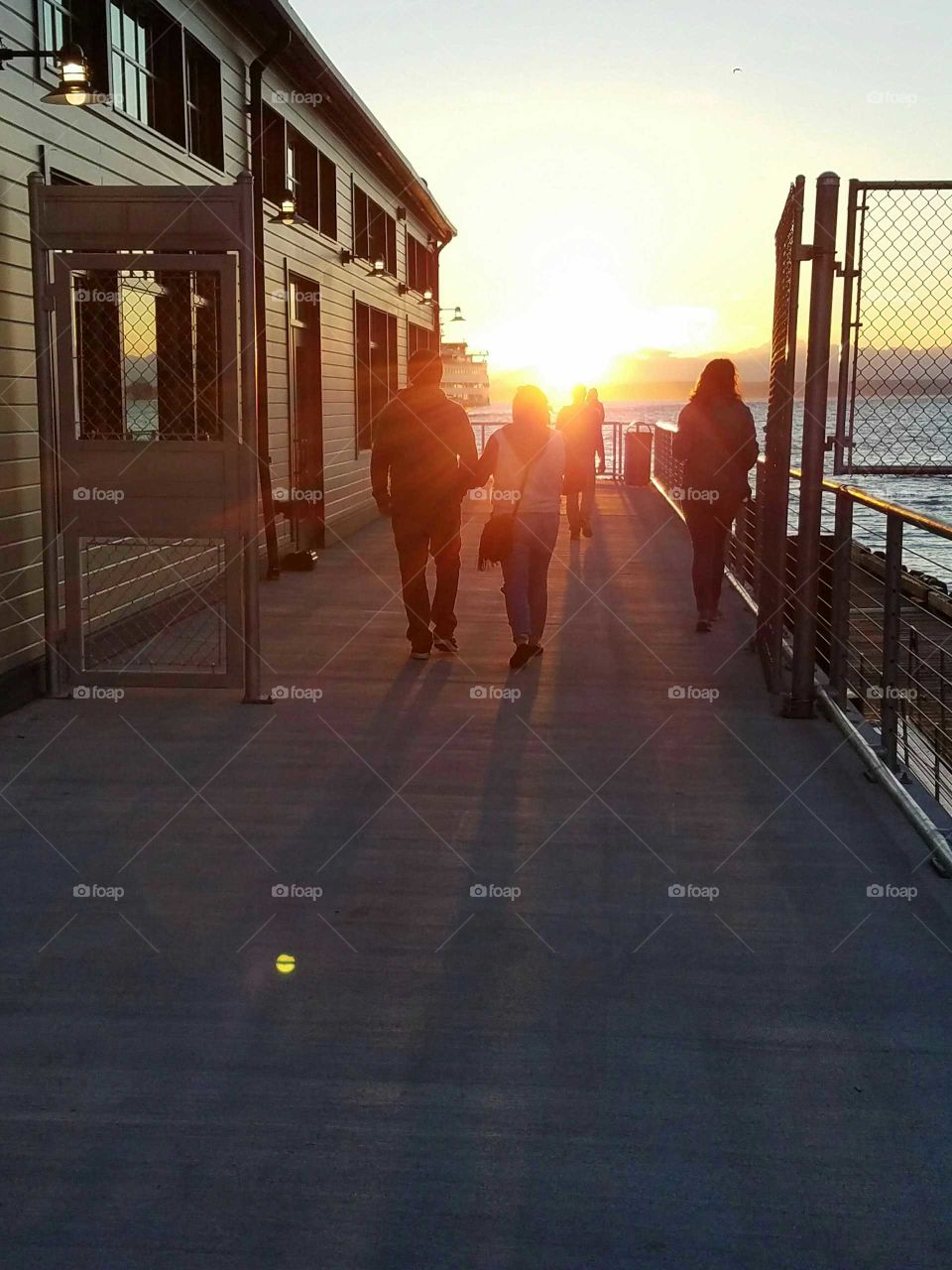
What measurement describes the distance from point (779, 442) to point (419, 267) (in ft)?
64.9

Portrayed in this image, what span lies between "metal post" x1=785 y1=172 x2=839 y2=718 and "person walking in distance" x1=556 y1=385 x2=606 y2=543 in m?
8.15

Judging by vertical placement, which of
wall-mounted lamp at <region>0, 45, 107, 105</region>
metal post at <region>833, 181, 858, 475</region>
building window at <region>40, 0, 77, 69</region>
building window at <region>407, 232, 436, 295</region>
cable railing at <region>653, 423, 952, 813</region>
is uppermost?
building window at <region>407, 232, 436, 295</region>

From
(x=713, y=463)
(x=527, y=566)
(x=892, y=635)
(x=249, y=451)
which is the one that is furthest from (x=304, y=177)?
(x=892, y=635)

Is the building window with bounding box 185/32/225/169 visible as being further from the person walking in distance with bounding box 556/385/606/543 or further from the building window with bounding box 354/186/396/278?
the building window with bounding box 354/186/396/278

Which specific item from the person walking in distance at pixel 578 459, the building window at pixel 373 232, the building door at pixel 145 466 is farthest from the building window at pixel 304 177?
the building door at pixel 145 466

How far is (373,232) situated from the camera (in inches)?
793

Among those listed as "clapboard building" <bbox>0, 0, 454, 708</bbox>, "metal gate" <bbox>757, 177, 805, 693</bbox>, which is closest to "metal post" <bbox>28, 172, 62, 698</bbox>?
"clapboard building" <bbox>0, 0, 454, 708</bbox>

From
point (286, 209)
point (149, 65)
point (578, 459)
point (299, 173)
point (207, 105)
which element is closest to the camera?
point (149, 65)

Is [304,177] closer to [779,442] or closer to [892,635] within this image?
[779,442]

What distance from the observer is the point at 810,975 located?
12.4ft

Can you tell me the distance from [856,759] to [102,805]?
3181 mm

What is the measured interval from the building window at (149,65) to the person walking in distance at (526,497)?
349 cm

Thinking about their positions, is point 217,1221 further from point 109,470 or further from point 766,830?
point 109,470

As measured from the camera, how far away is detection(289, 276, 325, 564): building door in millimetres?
14219
